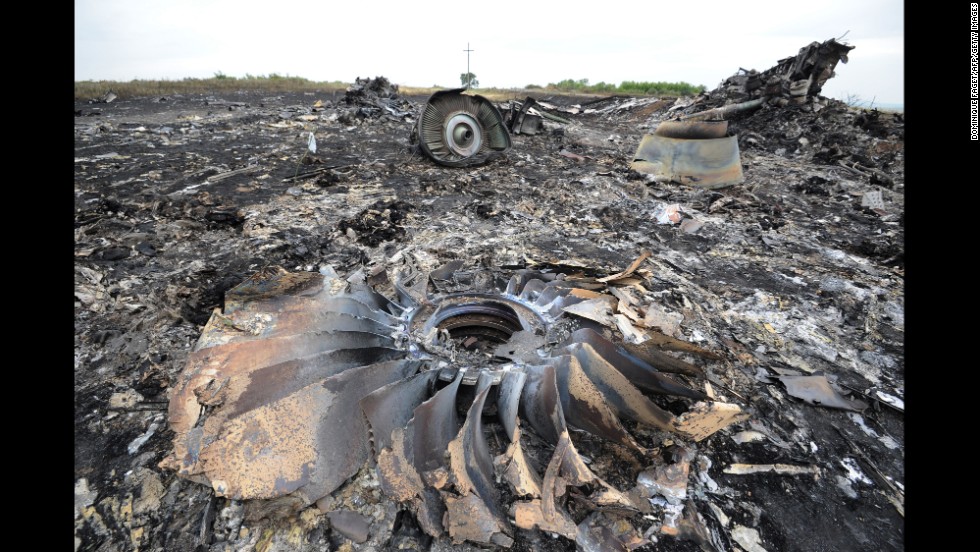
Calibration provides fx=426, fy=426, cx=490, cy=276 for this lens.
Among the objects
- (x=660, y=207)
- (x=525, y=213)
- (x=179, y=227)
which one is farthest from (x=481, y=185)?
(x=179, y=227)

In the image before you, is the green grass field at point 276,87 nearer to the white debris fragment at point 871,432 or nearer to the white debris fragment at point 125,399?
the white debris fragment at point 125,399

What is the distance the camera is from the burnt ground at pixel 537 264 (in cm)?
196

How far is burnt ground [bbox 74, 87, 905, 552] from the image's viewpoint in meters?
1.96

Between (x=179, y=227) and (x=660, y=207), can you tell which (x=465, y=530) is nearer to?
(x=179, y=227)

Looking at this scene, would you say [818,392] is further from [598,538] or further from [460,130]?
[460,130]

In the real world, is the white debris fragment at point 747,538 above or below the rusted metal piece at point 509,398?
below

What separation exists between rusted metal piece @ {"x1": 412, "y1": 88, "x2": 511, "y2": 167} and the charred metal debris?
567cm

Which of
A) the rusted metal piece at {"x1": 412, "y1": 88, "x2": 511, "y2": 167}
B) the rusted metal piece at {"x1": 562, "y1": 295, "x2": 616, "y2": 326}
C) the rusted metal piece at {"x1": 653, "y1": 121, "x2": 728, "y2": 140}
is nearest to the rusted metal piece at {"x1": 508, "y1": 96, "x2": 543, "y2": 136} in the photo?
the rusted metal piece at {"x1": 412, "y1": 88, "x2": 511, "y2": 167}

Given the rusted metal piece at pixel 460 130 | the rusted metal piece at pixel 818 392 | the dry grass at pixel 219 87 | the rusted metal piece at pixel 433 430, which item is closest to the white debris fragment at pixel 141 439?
the rusted metal piece at pixel 433 430

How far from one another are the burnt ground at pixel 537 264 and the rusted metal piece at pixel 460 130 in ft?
1.15

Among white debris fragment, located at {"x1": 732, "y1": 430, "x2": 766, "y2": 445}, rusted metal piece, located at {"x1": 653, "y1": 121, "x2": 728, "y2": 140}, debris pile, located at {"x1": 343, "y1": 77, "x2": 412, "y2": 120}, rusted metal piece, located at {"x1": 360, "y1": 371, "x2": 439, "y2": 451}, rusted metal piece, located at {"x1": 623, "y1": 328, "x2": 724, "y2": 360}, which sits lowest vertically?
white debris fragment, located at {"x1": 732, "y1": 430, "x2": 766, "y2": 445}

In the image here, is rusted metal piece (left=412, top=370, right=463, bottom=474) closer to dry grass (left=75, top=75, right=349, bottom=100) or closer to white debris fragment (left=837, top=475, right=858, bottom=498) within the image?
white debris fragment (left=837, top=475, right=858, bottom=498)

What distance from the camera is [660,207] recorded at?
6254 mm

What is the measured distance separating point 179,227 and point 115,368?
8.85 feet
